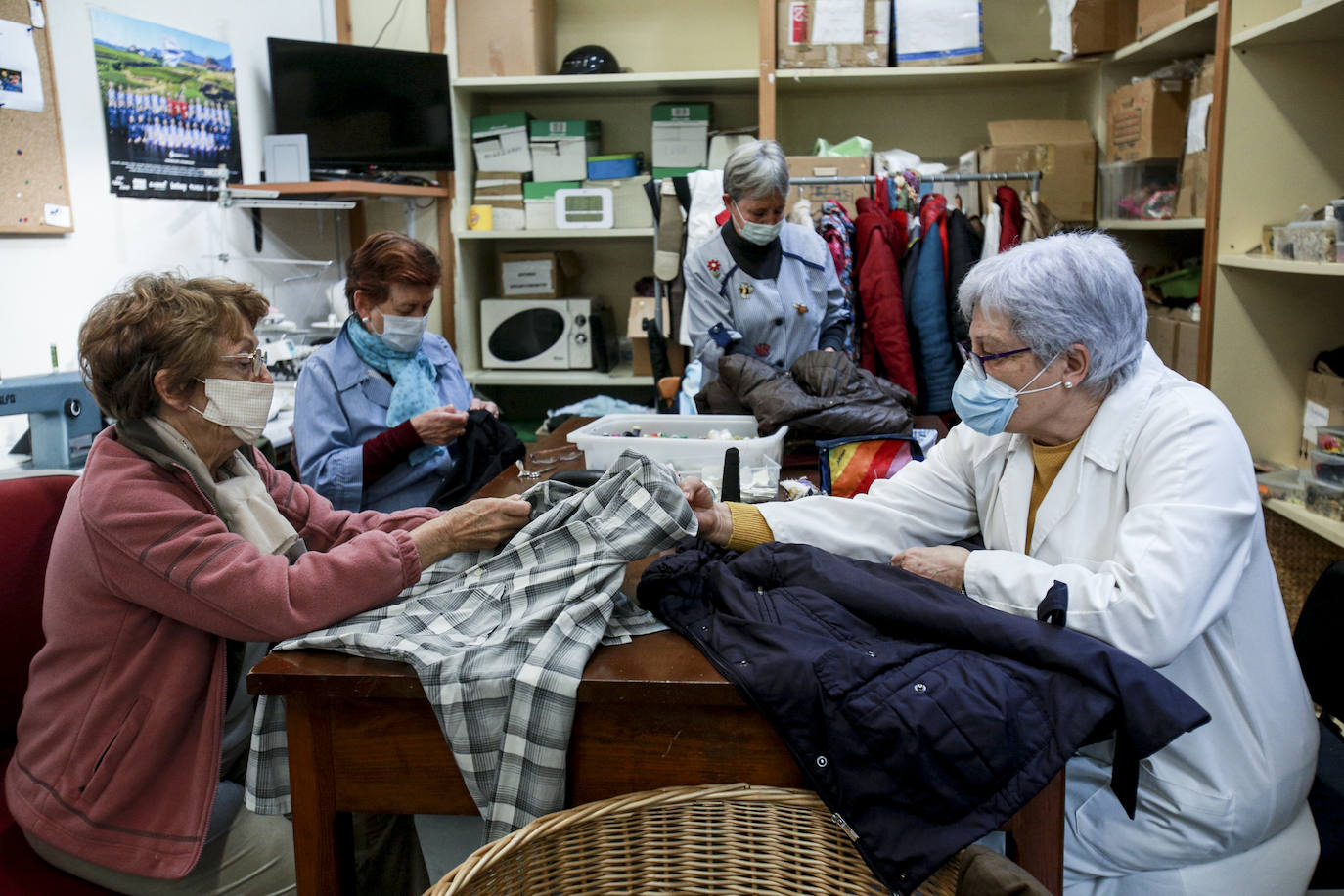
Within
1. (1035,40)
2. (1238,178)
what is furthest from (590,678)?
(1035,40)

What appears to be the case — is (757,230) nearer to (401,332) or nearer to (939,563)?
(401,332)

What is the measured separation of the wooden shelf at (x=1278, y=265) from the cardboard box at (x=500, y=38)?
292 centimetres

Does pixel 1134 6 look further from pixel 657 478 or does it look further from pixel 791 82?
pixel 657 478

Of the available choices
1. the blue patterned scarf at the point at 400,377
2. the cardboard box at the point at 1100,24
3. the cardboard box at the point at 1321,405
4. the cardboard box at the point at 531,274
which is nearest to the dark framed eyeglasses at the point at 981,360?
the blue patterned scarf at the point at 400,377

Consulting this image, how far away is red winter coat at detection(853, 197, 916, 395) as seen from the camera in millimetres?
3744

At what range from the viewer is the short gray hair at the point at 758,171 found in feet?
10.4

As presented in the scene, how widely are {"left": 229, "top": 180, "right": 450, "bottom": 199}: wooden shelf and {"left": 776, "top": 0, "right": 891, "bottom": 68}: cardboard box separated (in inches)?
64.3

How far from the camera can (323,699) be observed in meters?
1.26

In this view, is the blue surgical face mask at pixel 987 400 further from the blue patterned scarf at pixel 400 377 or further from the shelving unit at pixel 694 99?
the shelving unit at pixel 694 99

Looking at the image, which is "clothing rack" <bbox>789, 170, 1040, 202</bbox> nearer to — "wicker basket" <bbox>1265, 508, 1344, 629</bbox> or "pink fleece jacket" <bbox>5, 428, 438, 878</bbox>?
"wicker basket" <bbox>1265, 508, 1344, 629</bbox>

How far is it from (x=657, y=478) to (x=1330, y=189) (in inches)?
93.7

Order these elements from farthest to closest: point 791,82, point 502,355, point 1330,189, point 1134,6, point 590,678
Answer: point 502,355 → point 791,82 → point 1134,6 → point 1330,189 → point 590,678

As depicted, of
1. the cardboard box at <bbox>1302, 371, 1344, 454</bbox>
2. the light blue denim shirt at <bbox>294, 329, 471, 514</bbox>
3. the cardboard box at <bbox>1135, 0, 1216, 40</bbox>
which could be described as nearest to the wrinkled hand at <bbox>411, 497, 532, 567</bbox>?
the light blue denim shirt at <bbox>294, 329, 471, 514</bbox>

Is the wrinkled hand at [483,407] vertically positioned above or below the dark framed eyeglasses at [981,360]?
below
